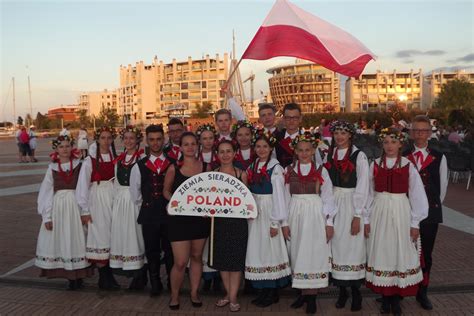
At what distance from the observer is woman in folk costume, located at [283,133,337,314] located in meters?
4.45

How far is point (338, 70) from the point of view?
690 cm

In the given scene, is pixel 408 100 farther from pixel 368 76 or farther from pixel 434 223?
pixel 434 223

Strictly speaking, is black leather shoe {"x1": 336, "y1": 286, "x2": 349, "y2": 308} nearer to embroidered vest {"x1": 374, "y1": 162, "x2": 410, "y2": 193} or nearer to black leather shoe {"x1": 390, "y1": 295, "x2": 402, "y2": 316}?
black leather shoe {"x1": 390, "y1": 295, "x2": 402, "y2": 316}

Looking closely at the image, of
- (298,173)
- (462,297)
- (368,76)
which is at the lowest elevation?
(462,297)

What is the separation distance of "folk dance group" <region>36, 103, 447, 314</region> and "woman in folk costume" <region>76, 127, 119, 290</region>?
0.5 inches

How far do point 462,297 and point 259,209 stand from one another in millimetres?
2558

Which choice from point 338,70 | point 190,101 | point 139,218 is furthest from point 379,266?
point 190,101

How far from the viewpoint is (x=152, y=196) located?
4.88m

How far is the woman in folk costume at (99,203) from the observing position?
16.6 feet

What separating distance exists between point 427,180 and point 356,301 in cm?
150

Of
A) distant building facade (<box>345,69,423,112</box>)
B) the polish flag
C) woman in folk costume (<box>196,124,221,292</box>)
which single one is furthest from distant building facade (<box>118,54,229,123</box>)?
woman in folk costume (<box>196,124,221,292</box>)

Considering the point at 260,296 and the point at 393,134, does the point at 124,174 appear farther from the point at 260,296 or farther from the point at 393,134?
the point at 393,134

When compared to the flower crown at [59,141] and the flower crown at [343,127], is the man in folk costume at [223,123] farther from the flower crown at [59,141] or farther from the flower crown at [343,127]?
the flower crown at [59,141]

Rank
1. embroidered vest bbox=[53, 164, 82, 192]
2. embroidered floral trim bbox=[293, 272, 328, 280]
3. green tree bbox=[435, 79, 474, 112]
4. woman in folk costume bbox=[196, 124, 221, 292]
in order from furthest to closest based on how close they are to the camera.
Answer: green tree bbox=[435, 79, 474, 112] < embroidered vest bbox=[53, 164, 82, 192] < woman in folk costume bbox=[196, 124, 221, 292] < embroidered floral trim bbox=[293, 272, 328, 280]
